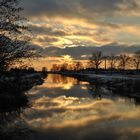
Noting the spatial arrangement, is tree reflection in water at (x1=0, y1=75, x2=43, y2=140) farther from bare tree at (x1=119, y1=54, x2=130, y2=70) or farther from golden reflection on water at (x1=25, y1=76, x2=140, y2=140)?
bare tree at (x1=119, y1=54, x2=130, y2=70)

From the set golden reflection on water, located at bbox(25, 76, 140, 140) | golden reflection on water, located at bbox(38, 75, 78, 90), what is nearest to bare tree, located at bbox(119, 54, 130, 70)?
golden reflection on water, located at bbox(38, 75, 78, 90)

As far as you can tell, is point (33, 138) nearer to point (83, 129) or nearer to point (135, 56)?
point (83, 129)

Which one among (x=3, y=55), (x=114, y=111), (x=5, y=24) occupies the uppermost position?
(x=5, y=24)

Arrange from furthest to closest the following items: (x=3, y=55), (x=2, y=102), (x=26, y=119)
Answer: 1. (x=2, y=102)
2. (x=26, y=119)
3. (x=3, y=55)

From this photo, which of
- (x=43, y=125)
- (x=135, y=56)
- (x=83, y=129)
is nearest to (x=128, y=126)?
(x=83, y=129)

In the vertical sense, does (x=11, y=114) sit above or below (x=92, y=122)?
above

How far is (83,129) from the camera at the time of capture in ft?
75.4

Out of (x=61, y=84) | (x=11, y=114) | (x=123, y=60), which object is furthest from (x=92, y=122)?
(x=123, y=60)

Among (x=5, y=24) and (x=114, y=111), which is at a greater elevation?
(x=5, y=24)

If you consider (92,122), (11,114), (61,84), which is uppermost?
(11,114)

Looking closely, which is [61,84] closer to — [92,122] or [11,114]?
[11,114]

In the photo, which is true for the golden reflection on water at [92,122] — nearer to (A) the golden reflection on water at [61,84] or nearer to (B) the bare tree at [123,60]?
(A) the golden reflection on water at [61,84]

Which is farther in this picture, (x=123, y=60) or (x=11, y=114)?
(x=123, y=60)

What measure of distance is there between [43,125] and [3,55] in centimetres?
1010
